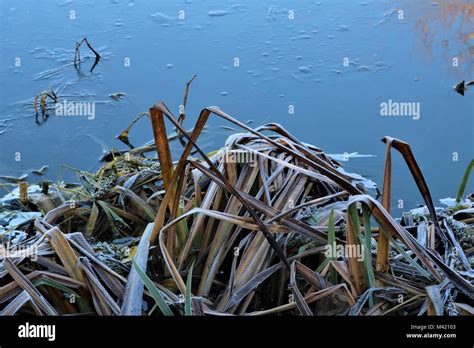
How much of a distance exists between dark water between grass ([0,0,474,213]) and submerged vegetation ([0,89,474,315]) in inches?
17.6

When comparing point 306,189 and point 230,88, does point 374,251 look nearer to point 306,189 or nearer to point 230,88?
point 306,189

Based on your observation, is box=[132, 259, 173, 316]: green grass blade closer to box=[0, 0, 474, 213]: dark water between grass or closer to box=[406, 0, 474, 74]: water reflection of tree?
box=[0, 0, 474, 213]: dark water between grass

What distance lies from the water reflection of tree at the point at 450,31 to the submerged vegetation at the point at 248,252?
97 cm

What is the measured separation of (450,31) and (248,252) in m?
1.44

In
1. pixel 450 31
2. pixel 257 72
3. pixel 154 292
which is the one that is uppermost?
pixel 450 31

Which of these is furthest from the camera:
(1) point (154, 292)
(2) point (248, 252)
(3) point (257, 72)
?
(3) point (257, 72)

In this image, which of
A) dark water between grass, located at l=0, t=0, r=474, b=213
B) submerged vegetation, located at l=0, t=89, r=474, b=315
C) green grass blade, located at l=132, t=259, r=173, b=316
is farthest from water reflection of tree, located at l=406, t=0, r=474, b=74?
green grass blade, located at l=132, t=259, r=173, b=316

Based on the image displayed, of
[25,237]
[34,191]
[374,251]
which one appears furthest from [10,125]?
[374,251]

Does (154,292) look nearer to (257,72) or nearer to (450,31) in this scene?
(257,72)

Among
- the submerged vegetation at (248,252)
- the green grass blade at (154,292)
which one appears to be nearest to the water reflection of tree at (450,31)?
the submerged vegetation at (248,252)

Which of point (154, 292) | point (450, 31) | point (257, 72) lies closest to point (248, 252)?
point (154, 292)

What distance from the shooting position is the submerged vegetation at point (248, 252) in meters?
1.30

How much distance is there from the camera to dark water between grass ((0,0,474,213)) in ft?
6.73

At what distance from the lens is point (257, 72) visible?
7.83ft
